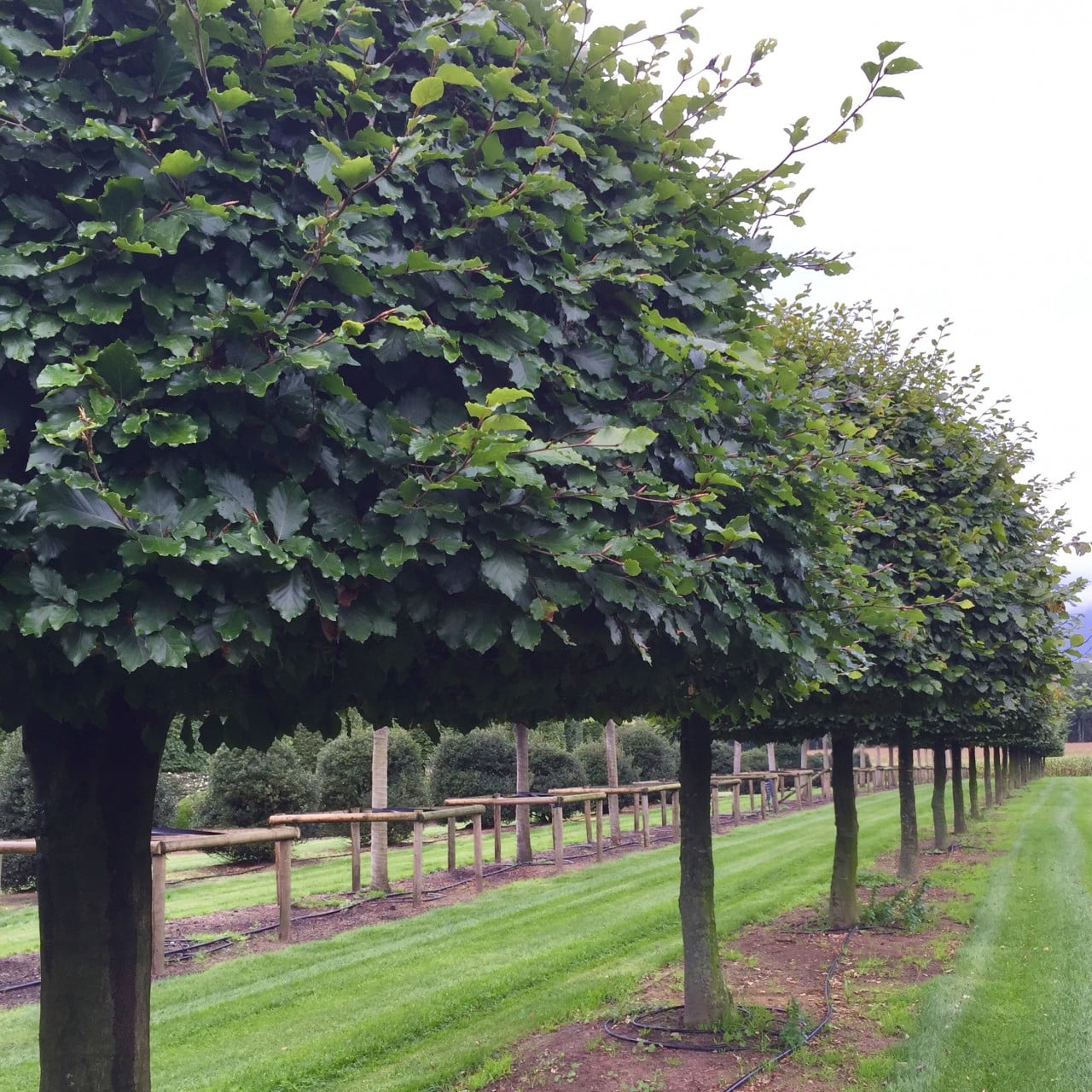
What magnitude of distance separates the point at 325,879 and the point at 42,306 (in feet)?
45.2

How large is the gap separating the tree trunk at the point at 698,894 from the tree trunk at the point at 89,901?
4.39m

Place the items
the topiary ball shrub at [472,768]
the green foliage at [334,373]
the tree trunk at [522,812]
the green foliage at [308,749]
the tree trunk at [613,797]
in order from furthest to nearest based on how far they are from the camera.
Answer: the green foliage at [308,749]
the topiary ball shrub at [472,768]
the tree trunk at [613,797]
the tree trunk at [522,812]
the green foliage at [334,373]

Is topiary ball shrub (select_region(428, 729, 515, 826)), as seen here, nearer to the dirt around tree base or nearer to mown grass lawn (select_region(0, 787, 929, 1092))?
mown grass lawn (select_region(0, 787, 929, 1092))

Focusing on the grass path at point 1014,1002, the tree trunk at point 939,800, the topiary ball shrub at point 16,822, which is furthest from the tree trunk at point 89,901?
the tree trunk at point 939,800

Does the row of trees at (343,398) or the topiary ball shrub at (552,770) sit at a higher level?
the row of trees at (343,398)

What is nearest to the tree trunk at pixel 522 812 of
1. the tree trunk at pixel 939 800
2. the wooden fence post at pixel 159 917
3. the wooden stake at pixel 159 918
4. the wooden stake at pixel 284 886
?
the wooden stake at pixel 284 886

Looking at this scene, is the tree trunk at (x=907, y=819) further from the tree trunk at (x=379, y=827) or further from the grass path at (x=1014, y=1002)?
the tree trunk at (x=379, y=827)

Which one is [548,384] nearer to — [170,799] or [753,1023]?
[753,1023]

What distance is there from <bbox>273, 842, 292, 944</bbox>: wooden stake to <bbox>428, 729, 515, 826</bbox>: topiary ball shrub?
11.0 metres

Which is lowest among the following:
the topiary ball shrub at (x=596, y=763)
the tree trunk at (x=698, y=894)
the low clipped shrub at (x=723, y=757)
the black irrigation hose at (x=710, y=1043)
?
the low clipped shrub at (x=723, y=757)

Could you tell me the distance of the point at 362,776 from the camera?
19.6m

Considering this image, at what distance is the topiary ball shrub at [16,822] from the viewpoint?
48.1 feet

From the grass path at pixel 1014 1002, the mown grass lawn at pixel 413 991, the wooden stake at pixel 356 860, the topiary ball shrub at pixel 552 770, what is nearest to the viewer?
the grass path at pixel 1014 1002

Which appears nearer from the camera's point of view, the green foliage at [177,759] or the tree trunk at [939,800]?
the tree trunk at [939,800]
